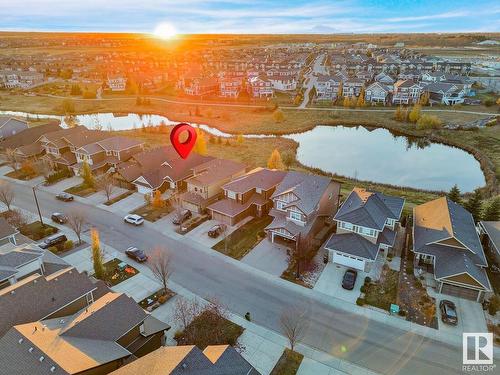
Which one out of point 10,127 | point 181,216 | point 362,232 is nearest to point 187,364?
point 362,232

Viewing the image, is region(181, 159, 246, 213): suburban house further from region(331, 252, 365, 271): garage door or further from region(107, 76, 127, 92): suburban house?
region(107, 76, 127, 92): suburban house

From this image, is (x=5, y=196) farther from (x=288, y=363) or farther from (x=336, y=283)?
(x=336, y=283)

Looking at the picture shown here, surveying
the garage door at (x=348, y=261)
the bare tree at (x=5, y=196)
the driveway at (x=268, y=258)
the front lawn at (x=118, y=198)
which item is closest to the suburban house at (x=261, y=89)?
the front lawn at (x=118, y=198)

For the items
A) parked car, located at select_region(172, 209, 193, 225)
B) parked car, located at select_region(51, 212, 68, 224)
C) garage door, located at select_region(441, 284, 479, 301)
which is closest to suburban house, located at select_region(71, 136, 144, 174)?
parked car, located at select_region(51, 212, 68, 224)

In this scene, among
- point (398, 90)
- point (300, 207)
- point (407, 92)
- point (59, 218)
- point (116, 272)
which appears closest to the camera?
point (116, 272)

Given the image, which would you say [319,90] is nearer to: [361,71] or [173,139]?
[361,71]

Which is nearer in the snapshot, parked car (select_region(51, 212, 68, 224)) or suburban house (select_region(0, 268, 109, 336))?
suburban house (select_region(0, 268, 109, 336))
